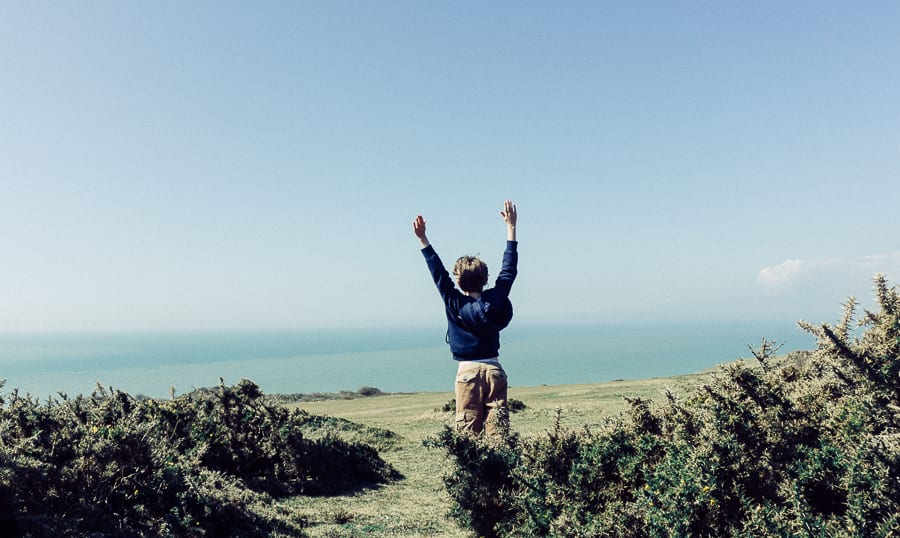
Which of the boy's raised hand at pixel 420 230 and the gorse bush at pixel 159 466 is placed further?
the boy's raised hand at pixel 420 230

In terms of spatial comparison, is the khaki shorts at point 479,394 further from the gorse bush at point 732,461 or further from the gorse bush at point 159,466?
the gorse bush at point 159,466

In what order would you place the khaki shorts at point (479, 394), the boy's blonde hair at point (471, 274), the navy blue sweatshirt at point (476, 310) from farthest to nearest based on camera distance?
the boy's blonde hair at point (471, 274), the khaki shorts at point (479, 394), the navy blue sweatshirt at point (476, 310)

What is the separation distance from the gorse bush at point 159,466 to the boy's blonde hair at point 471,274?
142 inches

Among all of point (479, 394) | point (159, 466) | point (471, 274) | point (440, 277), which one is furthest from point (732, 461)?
point (159, 466)

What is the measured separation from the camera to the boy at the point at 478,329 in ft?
19.1

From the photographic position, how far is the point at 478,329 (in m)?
5.90

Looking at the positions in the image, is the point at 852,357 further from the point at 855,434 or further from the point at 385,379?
the point at 385,379

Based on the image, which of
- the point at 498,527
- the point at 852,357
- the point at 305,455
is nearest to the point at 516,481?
the point at 498,527

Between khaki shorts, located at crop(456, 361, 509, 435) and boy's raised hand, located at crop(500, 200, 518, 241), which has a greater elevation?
boy's raised hand, located at crop(500, 200, 518, 241)

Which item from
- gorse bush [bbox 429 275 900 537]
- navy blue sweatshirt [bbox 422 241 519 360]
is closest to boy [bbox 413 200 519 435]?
navy blue sweatshirt [bbox 422 241 519 360]

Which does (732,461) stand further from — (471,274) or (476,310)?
(471,274)

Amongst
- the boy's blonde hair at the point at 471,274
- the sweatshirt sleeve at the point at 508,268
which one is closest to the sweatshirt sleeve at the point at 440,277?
the boy's blonde hair at the point at 471,274

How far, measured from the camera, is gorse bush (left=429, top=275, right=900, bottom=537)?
388 cm

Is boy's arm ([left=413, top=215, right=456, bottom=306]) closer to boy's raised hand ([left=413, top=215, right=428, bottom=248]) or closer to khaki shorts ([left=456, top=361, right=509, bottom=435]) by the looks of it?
boy's raised hand ([left=413, top=215, right=428, bottom=248])
